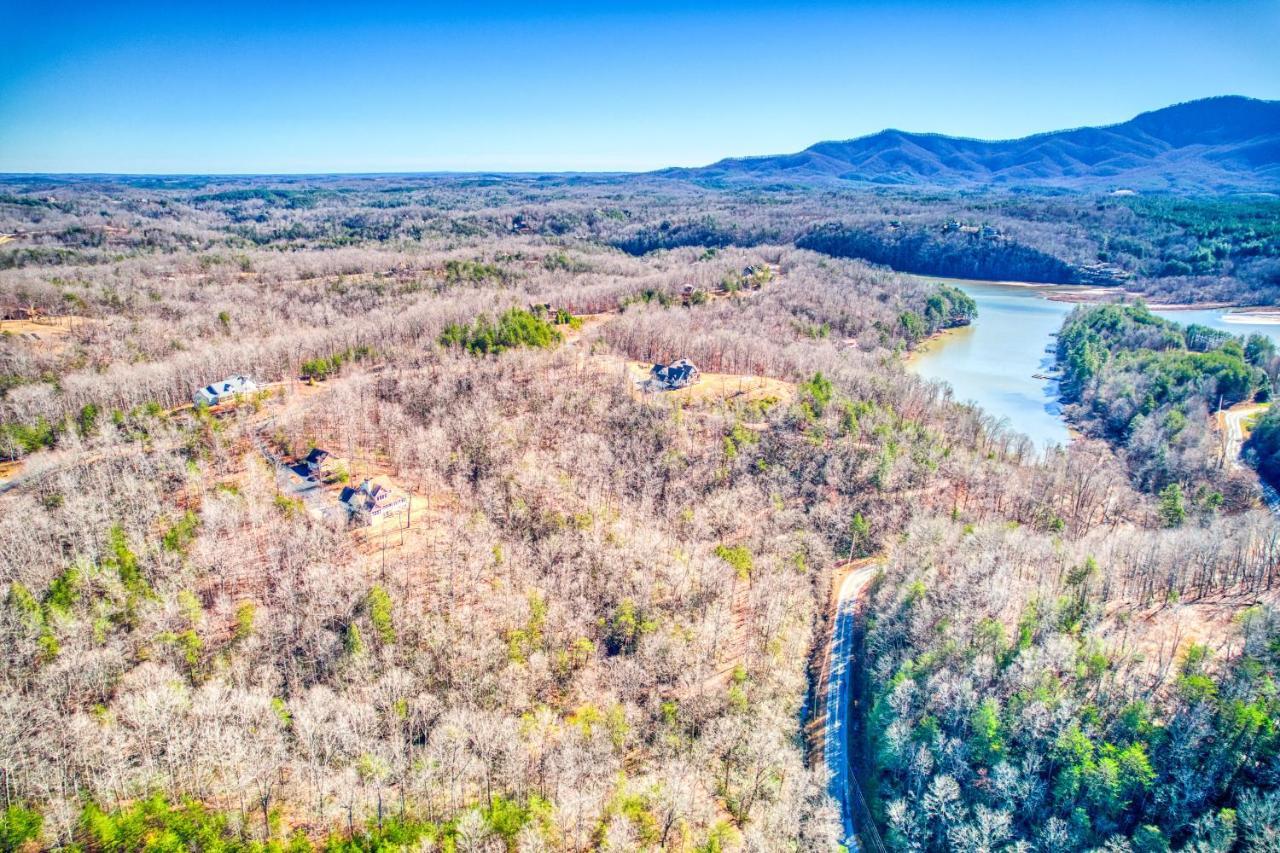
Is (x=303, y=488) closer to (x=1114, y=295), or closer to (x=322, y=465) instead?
(x=322, y=465)

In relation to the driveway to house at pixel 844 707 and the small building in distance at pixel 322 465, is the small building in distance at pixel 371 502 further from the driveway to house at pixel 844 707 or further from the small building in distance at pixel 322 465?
the driveway to house at pixel 844 707

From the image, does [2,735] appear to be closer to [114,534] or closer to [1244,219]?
[114,534]

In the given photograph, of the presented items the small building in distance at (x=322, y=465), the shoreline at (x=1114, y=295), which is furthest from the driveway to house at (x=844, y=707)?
the shoreline at (x=1114, y=295)

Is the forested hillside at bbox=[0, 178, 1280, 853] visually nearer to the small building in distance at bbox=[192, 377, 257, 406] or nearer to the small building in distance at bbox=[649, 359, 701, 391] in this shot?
the small building in distance at bbox=[649, 359, 701, 391]

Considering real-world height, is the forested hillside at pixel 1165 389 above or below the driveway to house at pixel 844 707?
above

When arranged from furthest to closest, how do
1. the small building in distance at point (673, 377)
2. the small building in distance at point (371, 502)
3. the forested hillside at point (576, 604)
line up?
the small building in distance at point (673, 377)
the small building in distance at point (371, 502)
the forested hillside at point (576, 604)

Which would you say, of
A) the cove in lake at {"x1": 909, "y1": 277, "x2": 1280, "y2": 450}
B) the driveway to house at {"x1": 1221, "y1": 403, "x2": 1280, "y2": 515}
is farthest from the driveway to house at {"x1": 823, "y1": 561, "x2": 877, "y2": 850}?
the cove in lake at {"x1": 909, "y1": 277, "x2": 1280, "y2": 450}
